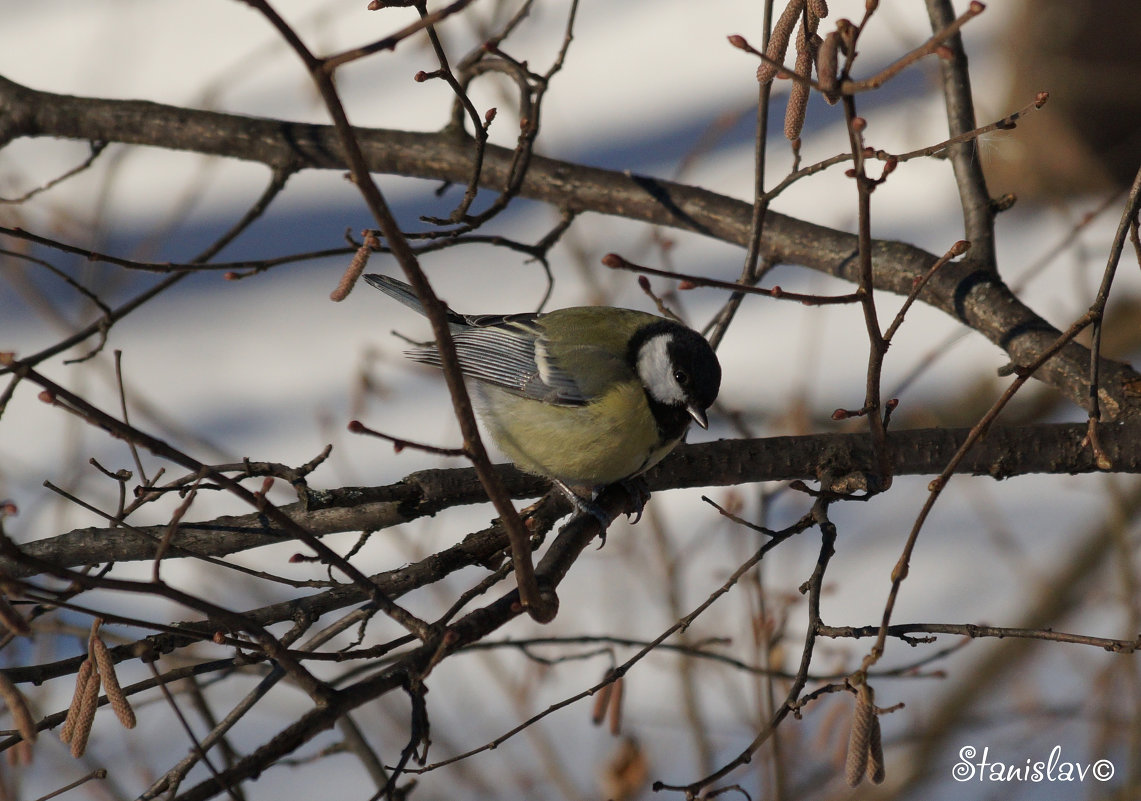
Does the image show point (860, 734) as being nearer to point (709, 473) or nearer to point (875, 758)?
point (875, 758)

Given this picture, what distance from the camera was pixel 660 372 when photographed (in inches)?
83.0

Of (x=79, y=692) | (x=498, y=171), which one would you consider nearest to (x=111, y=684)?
(x=79, y=692)

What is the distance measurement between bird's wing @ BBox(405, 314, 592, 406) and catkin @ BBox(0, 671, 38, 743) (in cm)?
114

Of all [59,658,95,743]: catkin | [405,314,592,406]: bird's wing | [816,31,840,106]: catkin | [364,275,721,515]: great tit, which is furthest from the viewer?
[405,314,592,406]: bird's wing

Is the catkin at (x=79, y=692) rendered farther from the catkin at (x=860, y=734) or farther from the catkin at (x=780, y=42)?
the catkin at (x=780, y=42)

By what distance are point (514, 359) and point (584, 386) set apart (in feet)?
0.76

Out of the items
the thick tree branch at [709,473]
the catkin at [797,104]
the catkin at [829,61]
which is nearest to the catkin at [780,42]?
the catkin at [797,104]

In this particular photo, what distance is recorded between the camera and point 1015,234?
478 cm

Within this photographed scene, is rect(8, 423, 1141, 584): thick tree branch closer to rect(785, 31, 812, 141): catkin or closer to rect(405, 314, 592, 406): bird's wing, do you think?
rect(405, 314, 592, 406): bird's wing

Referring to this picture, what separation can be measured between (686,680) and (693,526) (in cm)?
145

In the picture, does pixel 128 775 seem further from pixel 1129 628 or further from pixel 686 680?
pixel 1129 628

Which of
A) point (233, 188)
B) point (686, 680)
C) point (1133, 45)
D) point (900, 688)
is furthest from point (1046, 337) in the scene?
point (233, 188)

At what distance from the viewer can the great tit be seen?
2.01 m

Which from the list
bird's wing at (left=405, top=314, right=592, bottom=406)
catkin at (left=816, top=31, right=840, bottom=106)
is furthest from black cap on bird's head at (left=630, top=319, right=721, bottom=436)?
catkin at (left=816, top=31, right=840, bottom=106)
